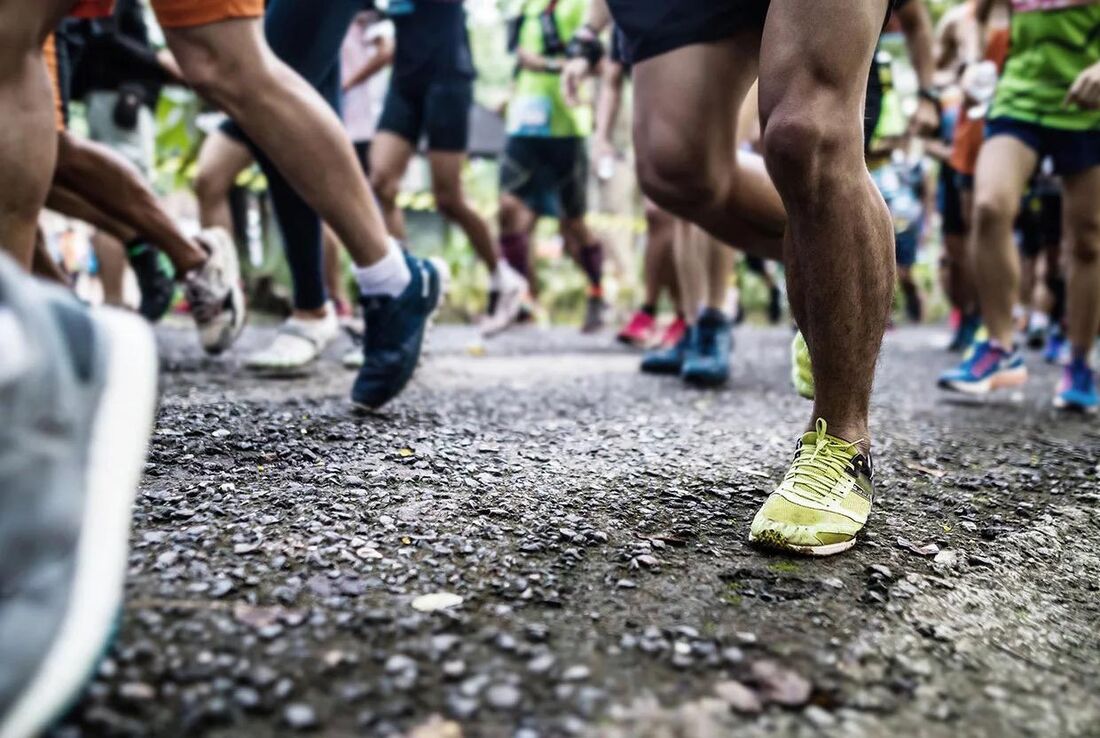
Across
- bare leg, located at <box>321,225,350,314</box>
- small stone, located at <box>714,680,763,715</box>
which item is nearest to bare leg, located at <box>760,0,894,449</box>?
small stone, located at <box>714,680,763,715</box>

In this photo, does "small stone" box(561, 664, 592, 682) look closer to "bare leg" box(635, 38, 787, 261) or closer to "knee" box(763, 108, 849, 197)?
"knee" box(763, 108, 849, 197)

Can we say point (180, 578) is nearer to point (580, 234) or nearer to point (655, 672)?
point (655, 672)

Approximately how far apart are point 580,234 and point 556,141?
2.53 ft

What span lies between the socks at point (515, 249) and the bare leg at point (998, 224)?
140 inches

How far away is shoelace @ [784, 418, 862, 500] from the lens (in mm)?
1389

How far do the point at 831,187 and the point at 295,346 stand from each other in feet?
7.34

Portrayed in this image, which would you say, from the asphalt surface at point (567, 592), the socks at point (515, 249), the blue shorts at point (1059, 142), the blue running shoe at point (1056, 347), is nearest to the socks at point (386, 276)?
the asphalt surface at point (567, 592)

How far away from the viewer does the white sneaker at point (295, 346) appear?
9.80 ft

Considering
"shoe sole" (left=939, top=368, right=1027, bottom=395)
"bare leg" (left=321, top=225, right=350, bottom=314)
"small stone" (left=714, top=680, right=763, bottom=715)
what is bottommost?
"shoe sole" (left=939, top=368, right=1027, bottom=395)

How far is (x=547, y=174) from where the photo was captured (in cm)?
597

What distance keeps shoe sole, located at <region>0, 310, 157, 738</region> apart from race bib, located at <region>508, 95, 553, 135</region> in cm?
521

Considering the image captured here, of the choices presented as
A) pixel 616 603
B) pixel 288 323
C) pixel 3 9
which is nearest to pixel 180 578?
pixel 616 603

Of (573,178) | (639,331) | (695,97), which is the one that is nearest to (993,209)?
(695,97)

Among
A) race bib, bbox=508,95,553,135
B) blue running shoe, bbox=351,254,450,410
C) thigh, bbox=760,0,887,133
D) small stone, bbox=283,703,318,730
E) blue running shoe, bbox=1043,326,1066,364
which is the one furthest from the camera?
race bib, bbox=508,95,553,135
